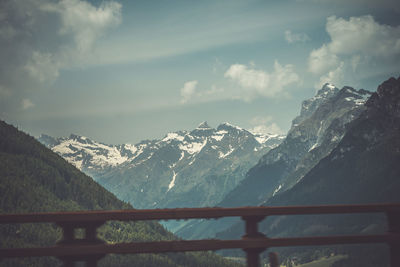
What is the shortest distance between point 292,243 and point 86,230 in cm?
411

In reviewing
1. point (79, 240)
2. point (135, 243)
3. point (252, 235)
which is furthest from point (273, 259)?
point (79, 240)

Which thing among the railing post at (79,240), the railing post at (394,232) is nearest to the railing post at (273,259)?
the railing post at (394,232)

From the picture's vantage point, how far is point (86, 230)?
8.15m

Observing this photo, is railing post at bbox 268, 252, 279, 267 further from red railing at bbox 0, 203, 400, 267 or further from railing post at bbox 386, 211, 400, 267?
railing post at bbox 386, 211, 400, 267

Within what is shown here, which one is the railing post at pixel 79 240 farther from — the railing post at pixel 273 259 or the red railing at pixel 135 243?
the railing post at pixel 273 259

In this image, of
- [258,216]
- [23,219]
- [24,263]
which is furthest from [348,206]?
[24,263]

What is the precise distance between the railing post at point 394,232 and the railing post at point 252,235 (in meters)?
2.93

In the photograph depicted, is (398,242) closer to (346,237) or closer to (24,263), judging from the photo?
(346,237)

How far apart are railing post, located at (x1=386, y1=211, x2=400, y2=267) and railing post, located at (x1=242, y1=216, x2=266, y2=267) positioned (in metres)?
2.93

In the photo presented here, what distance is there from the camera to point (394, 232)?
9.18 metres

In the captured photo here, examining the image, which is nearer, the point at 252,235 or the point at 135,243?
the point at 135,243

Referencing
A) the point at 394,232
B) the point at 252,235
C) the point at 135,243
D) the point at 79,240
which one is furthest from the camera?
the point at 394,232

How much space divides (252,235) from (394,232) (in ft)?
10.5

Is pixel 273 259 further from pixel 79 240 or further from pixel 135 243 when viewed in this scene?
pixel 79 240
